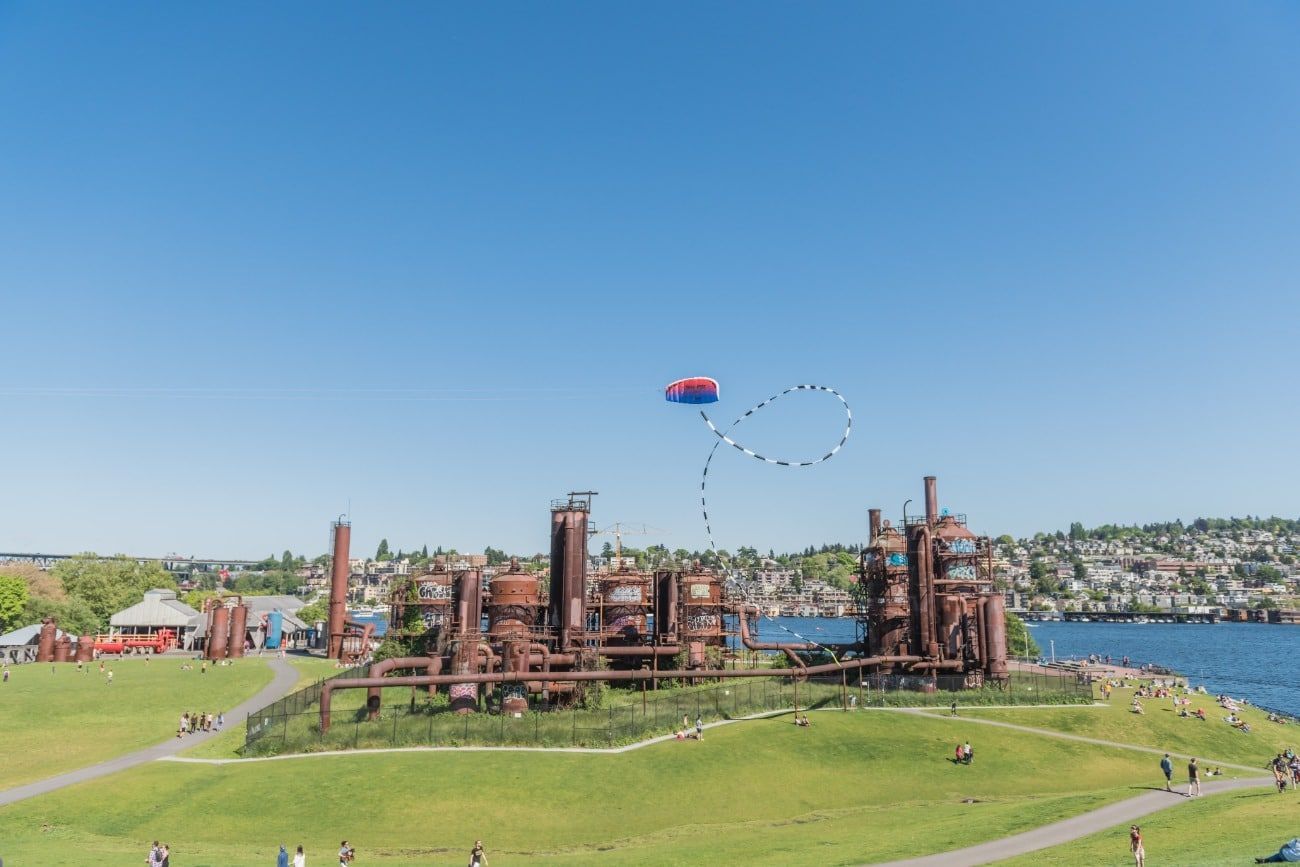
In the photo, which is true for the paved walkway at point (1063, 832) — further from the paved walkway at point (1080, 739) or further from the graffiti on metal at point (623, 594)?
the graffiti on metal at point (623, 594)

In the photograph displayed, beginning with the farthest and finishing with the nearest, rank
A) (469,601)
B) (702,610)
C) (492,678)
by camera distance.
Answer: (702,610) < (469,601) < (492,678)

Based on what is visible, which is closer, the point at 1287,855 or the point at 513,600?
the point at 1287,855

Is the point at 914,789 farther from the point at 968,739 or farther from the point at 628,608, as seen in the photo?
the point at 628,608

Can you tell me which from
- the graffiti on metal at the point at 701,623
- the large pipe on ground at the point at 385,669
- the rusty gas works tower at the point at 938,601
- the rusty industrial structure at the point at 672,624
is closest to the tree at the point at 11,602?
the rusty industrial structure at the point at 672,624

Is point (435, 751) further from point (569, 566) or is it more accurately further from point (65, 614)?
point (65, 614)

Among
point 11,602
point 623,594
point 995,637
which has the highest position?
point 623,594

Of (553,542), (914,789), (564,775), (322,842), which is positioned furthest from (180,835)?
(553,542)

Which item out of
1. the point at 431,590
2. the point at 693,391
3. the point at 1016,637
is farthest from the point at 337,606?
the point at 1016,637
